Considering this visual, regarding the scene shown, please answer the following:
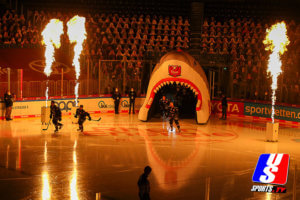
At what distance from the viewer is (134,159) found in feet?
51.3

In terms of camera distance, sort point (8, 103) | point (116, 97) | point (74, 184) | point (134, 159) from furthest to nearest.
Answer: point (116, 97) → point (8, 103) → point (134, 159) → point (74, 184)

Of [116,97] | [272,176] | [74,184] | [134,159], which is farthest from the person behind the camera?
[116,97]

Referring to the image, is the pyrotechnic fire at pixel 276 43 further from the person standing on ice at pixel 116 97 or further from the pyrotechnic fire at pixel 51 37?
the pyrotechnic fire at pixel 51 37

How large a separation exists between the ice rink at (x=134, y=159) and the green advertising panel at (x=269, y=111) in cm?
129

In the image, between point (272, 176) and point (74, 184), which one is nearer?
point (272, 176)

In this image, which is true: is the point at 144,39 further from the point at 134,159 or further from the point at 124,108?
the point at 134,159

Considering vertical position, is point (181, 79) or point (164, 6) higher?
point (164, 6)

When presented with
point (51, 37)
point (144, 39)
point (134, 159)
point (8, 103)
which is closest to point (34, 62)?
point (51, 37)

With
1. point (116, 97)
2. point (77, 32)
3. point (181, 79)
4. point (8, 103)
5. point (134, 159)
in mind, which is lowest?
point (134, 159)

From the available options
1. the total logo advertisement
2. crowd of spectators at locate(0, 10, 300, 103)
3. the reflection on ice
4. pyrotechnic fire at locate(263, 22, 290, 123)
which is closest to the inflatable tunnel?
crowd of spectators at locate(0, 10, 300, 103)

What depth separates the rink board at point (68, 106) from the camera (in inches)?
974

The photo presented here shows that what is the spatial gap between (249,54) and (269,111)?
6.00 meters

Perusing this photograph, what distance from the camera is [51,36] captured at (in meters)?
33.2

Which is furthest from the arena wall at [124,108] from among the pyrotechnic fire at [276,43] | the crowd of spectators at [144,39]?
the pyrotechnic fire at [276,43]
